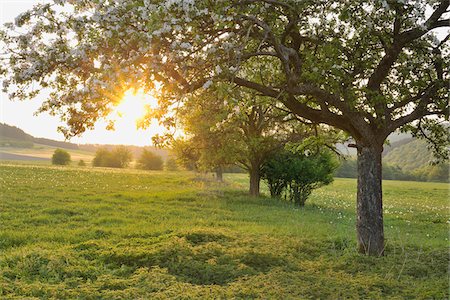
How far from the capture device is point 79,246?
606 inches

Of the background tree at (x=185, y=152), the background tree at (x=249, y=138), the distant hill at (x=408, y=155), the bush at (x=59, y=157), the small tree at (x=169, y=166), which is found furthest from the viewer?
the distant hill at (x=408, y=155)

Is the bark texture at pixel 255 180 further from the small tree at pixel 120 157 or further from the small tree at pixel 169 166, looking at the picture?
the small tree at pixel 120 157

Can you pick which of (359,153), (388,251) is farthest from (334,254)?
(359,153)

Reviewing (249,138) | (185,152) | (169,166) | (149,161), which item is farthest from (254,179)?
(149,161)

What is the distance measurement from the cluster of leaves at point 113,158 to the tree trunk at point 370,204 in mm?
79739

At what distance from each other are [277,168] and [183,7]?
26587 mm

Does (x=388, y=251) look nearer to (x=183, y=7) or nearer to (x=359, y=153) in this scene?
(x=359, y=153)

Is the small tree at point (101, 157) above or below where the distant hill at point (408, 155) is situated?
below

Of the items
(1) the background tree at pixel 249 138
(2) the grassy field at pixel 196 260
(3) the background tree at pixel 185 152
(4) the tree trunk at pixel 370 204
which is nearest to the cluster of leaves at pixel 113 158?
(3) the background tree at pixel 185 152

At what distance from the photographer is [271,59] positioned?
1778cm

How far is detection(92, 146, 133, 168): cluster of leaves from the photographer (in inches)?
3568

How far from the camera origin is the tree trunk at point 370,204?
50.9 ft

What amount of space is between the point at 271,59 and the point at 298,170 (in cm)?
1900

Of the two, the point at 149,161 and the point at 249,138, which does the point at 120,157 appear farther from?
the point at 249,138
